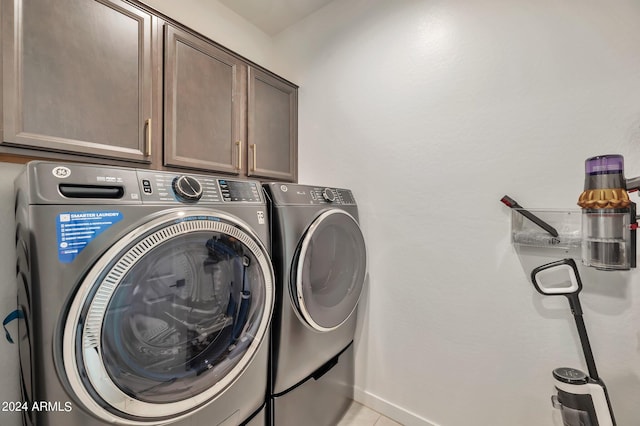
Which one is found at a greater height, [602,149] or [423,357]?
[602,149]

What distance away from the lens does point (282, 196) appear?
1195 millimetres

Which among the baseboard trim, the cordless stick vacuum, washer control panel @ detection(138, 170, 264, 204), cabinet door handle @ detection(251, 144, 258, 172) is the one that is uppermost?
cabinet door handle @ detection(251, 144, 258, 172)

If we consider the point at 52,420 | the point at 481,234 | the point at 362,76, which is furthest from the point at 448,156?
the point at 52,420

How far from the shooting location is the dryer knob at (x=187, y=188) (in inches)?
33.8

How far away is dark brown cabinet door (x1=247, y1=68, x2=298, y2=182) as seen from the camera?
163 cm

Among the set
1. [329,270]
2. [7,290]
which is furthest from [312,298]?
[7,290]

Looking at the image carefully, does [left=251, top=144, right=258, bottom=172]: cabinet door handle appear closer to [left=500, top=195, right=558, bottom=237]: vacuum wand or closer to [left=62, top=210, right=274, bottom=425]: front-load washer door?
[left=62, top=210, right=274, bottom=425]: front-load washer door

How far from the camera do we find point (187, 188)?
88 centimetres

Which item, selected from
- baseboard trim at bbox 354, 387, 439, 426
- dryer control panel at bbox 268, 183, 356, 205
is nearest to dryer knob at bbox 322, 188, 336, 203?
dryer control panel at bbox 268, 183, 356, 205

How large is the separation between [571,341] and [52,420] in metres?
1.77

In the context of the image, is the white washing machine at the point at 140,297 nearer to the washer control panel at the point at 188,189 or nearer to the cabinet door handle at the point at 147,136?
the washer control panel at the point at 188,189

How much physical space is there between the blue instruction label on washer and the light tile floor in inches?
63.3

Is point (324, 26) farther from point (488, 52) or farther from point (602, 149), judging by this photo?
point (602, 149)

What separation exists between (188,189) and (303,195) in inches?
21.3
